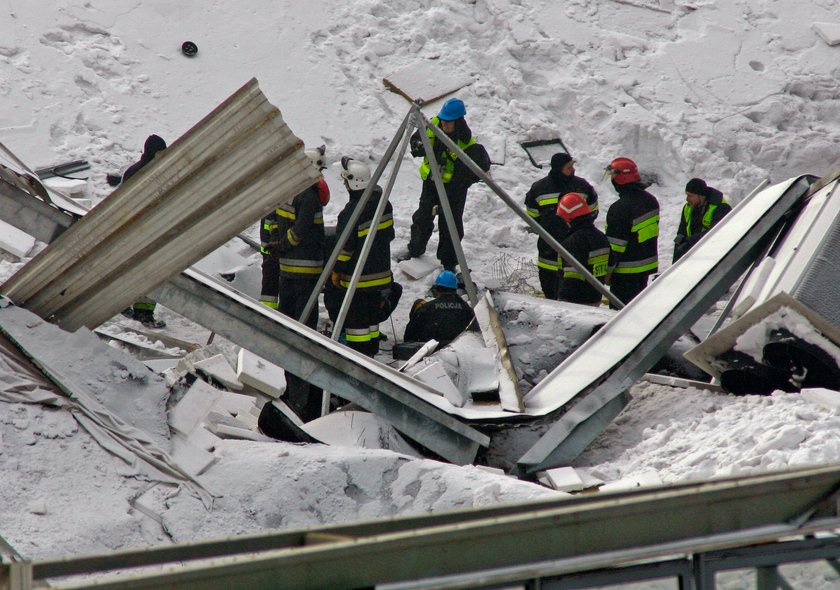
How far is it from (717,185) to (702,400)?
17.1 ft

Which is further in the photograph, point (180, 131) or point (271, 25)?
point (271, 25)

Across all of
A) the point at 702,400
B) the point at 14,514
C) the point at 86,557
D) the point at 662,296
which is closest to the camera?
the point at 86,557

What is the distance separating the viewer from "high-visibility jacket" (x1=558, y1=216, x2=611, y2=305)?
9016mm

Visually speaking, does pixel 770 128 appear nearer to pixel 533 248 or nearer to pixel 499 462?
pixel 533 248

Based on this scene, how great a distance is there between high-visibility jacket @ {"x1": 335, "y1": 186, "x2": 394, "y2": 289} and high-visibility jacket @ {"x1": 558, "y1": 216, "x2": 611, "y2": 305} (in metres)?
1.42

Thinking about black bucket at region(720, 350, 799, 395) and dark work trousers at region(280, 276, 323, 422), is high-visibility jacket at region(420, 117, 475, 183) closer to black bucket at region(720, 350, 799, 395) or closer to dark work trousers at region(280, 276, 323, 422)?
dark work trousers at region(280, 276, 323, 422)

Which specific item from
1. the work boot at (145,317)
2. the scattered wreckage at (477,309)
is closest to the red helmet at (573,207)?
the scattered wreckage at (477,309)

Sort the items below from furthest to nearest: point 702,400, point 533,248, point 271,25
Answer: point 271,25, point 533,248, point 702,400

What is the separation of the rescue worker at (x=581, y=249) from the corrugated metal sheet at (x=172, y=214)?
3.83m

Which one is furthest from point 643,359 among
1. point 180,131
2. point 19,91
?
point 19,91

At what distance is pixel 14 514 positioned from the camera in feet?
16.4

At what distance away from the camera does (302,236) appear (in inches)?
341

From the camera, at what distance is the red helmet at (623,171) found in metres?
9.16

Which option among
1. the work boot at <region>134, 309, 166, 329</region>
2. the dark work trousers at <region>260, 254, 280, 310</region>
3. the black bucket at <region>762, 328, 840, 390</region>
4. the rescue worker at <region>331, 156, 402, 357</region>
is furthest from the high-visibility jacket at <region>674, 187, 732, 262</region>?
the work boot at <region>134, 309, 166, 329</region>
